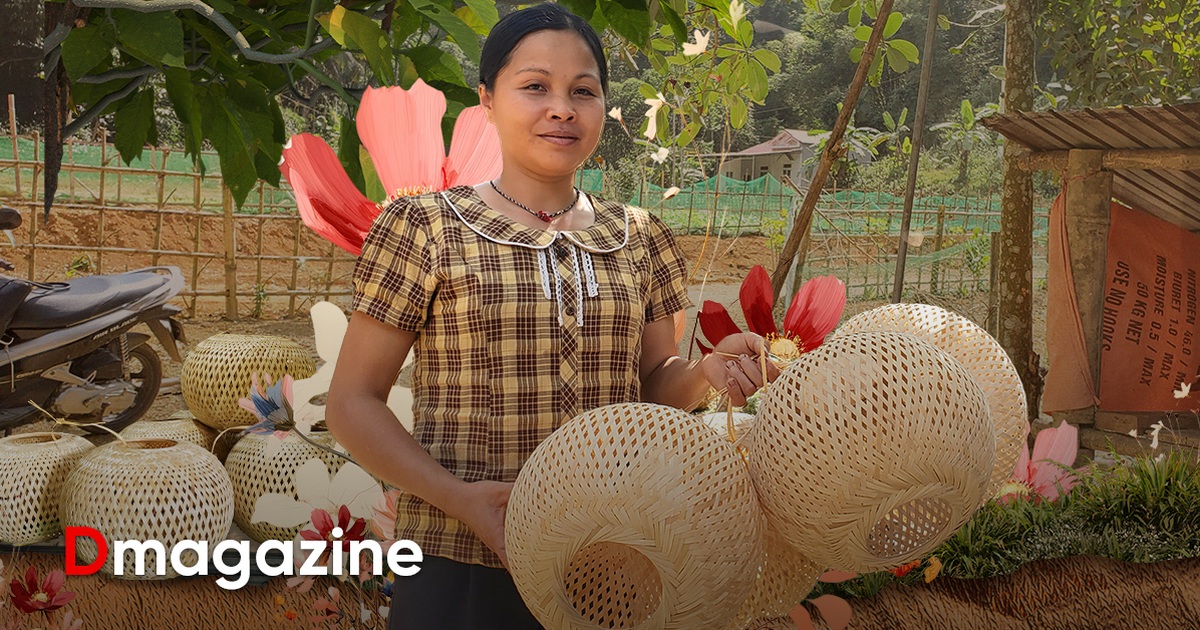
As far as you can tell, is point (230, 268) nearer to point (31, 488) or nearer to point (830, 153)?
point (31, 488)

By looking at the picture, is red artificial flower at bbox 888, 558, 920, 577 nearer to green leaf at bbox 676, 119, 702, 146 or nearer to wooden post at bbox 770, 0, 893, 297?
wooden post at bbox 770, 0, 893, 297

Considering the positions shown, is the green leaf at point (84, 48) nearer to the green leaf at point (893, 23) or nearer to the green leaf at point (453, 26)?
the green leaf at point (453, 26)

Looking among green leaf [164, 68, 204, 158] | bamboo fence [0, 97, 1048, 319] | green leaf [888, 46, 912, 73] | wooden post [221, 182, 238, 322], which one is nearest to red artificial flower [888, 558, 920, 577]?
green leaf [888, 46, 912, 73]

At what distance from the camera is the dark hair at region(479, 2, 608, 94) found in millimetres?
869

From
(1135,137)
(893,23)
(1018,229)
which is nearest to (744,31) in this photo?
(893,23)

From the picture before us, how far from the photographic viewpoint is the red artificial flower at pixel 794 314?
3.08 feet

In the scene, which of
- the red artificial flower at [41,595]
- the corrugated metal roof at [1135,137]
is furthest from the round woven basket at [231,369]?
the corrugated metal roof at [1135,137]

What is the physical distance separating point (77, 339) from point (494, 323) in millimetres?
2275

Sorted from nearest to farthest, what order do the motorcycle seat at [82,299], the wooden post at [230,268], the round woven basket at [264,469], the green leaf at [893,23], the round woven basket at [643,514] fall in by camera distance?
the round woven basket at [643,514] < the round woven basket at [264,469] < the green leaf at [893,23] < the motorcycle seat at [82,299] < the wooden post at [230,268]

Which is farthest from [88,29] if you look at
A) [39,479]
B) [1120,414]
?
[1120,414]

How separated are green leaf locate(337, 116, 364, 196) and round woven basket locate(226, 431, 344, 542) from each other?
0.67 meters

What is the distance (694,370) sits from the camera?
3.01 ft

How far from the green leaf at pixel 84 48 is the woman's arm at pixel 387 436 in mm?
441

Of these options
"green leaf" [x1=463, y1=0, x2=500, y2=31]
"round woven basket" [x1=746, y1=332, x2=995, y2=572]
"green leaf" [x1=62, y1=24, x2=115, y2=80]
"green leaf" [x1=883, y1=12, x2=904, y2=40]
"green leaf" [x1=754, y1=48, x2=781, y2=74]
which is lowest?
"round woven basket" [x1=746, y1=332, x2=995, y2=572]
